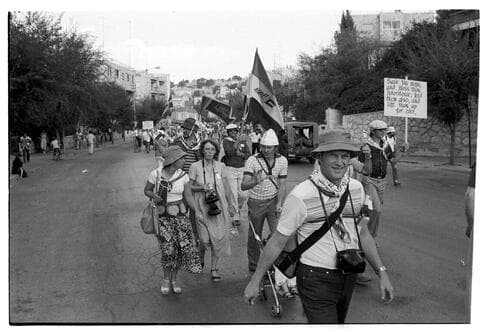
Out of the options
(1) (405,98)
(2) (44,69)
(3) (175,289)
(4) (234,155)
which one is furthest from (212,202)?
(2) (44,69)

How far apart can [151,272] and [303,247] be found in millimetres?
3439

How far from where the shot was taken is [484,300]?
389cm

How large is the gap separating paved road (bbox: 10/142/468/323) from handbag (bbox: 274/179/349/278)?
149 centimetres

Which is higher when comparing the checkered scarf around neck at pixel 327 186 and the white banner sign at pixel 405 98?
the white banner sign at pixel 405 98

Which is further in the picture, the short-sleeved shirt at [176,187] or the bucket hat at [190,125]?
the bucket hat at [190,125]

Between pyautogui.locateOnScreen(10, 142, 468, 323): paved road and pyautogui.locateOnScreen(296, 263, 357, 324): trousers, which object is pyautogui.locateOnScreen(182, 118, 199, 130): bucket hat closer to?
pyautogui.locateOnScreen(10, 142, 468, 323): paved road

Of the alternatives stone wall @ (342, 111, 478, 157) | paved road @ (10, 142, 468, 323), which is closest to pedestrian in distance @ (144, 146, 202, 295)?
paved road @ (10, 142, 468, 323)

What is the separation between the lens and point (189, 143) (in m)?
7.47

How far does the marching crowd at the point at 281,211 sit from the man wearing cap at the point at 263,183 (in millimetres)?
11

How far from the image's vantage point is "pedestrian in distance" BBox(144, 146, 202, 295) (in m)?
5.52

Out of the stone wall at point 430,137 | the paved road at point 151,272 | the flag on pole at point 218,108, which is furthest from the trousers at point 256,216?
the stone wall at point 430,137

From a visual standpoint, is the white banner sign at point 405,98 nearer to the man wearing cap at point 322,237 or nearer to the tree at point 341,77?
the man wearing cap at point 322,237

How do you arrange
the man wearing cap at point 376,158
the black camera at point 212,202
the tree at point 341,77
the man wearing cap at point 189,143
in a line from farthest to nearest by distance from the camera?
the tree at point 341,77 → the man wearing cap at point 189,143 → the man wearing cap at point 376,158 → the black camera at point 212,202

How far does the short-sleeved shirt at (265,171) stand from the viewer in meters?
5.86
